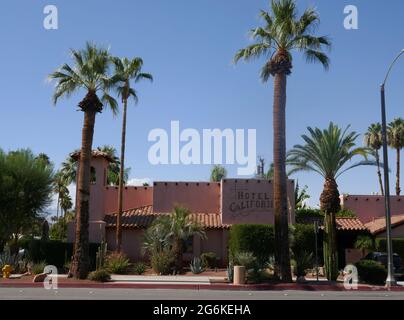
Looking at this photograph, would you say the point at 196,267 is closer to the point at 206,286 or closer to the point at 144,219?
the point at 206,286

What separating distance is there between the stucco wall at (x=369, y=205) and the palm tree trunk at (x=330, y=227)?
47.5 feet

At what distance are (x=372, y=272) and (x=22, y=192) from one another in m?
19.3

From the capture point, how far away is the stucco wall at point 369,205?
4078 centimetres

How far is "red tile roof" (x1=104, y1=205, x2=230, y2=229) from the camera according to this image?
34.5m

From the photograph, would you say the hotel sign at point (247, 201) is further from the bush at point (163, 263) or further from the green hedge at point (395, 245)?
the bush at point (163, 263)

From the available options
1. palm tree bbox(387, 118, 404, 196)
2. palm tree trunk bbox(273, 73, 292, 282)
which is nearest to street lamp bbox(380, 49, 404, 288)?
palm tree trunk bbox(273, 73, 292, 282)

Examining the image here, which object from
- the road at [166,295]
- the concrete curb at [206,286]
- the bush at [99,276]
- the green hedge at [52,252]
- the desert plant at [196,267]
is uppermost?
the green hedge at [52,252]

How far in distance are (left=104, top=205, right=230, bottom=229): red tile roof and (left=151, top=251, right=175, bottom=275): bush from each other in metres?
6.29

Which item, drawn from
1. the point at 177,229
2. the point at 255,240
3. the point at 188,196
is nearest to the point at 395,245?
the point at 255,240

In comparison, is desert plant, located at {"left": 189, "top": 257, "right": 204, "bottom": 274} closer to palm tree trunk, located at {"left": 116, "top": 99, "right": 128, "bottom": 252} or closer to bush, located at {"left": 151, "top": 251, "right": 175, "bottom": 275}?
bush, located at {"left": 151, "top": 251, "right": 175, "bottom": 275}

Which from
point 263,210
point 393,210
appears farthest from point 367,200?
point 263,210

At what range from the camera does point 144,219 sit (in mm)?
35438

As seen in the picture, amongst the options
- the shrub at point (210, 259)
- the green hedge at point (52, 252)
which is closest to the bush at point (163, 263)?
the green hedge at point (52, 252)
